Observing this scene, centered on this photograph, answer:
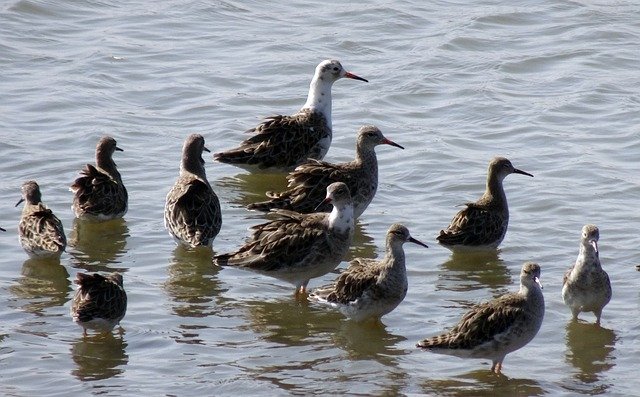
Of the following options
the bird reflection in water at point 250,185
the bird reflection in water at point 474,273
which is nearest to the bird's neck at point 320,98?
the bird reflection in water at point 250,185

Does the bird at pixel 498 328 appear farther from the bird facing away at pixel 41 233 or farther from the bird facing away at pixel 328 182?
the bird facing away at pixel 41 233

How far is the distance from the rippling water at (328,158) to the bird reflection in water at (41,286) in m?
0.03

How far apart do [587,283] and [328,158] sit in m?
5.59

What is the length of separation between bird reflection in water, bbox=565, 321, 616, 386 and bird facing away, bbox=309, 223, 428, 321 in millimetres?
1417

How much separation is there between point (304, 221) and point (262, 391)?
2692mm

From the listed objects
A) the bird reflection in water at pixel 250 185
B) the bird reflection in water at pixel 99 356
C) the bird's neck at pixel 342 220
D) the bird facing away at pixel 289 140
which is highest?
the bird facing away at pixel 289 140

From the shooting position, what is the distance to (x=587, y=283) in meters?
11.5

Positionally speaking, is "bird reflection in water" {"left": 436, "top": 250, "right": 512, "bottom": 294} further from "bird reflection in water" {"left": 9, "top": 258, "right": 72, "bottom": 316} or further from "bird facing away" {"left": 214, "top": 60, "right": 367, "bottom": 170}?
"bird reflection in water" {"left": 9, "top": 258, "right": 72, "bottom": 316}

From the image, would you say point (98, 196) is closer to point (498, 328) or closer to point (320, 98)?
point (320, 98)

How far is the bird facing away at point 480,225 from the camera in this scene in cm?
1317

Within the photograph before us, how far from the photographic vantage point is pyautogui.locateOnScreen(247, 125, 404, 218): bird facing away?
1412cm

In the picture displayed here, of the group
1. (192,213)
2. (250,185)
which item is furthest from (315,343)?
(250,185)

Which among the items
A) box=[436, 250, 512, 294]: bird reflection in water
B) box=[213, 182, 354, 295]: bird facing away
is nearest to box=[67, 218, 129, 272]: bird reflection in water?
box=[213, 182, 354, 295]: bird facing away

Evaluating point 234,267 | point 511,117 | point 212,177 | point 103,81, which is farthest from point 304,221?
point 103,81
